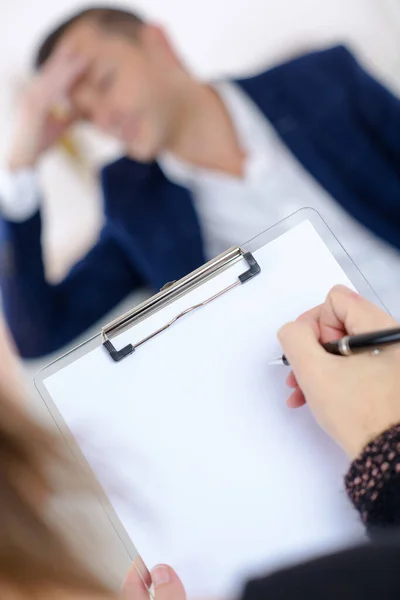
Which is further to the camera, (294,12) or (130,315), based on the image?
(294,12)

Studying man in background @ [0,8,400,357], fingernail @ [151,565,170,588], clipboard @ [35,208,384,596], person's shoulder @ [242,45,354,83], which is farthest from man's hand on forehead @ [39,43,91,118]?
fingernail @ [151,565,170,588]

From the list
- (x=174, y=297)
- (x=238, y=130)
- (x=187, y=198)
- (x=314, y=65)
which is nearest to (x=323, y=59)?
(x=314, y=65)

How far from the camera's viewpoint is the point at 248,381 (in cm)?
33

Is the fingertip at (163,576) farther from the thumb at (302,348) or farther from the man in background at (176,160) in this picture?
the man in background at (176,160)

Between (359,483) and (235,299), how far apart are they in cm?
13

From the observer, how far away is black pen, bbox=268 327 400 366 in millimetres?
288

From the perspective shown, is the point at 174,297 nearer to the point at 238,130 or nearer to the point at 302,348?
the point at 302,348

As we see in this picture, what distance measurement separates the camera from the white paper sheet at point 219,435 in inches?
11.8

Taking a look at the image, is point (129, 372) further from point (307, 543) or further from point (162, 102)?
point (162, 102)

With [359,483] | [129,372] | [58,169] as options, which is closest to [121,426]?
[129,372]

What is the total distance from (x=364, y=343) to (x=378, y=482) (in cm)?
7

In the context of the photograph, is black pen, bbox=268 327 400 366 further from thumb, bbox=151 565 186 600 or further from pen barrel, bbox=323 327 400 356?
thumb, bbox=151 565 186 600

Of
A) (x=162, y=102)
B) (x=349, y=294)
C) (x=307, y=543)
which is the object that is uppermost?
(x=162, y=102)

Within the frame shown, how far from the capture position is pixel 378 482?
25 centimetres
